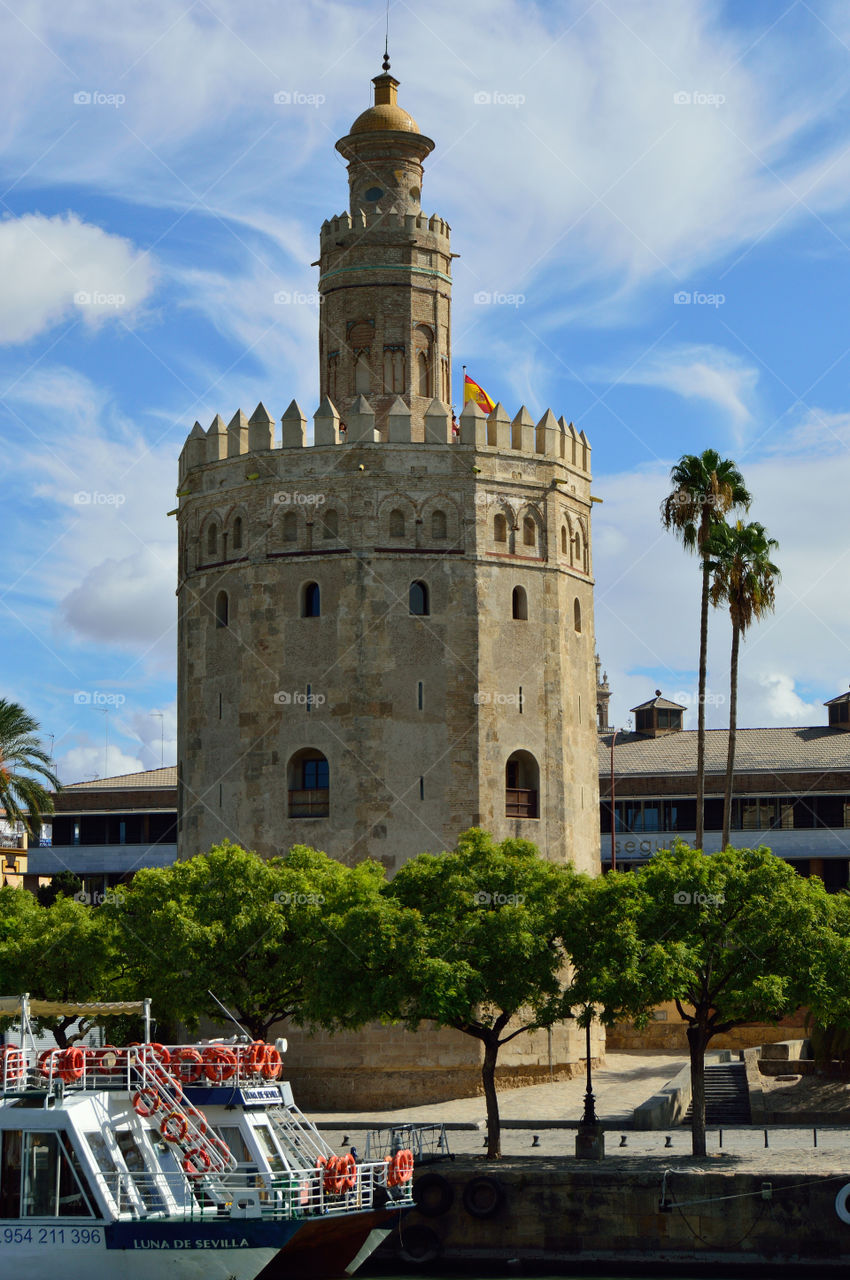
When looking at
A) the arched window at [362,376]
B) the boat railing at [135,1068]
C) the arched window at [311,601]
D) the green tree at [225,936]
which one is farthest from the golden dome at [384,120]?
the boat railing at [135,1068]

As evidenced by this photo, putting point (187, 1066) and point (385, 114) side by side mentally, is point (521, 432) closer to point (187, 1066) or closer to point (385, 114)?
point (385, 114)

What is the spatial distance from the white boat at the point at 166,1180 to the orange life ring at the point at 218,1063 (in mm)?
79

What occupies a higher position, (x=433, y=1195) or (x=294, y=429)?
(x=294, y=429)

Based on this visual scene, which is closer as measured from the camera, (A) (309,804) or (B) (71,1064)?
(B) (71,1064)

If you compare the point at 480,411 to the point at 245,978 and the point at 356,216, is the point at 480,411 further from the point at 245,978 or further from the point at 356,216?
the point at 245,978

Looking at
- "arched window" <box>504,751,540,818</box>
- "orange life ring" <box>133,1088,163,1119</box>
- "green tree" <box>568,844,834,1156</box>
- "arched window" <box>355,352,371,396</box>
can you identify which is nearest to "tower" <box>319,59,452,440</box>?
"arched window" <box>355,352,371,396</box>

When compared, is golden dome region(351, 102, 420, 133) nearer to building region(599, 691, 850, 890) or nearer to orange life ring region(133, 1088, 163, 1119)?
building region(599, 691, 850, 890)

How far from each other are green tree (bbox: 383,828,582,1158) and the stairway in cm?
745

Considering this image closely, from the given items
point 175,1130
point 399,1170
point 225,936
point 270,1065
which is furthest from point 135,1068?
point 225,936

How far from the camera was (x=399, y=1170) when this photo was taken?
33.9 metres

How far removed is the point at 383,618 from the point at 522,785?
268 inches

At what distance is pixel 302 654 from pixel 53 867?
37.3 meters

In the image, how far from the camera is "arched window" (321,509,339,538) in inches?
2173

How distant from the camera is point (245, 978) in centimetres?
4512
